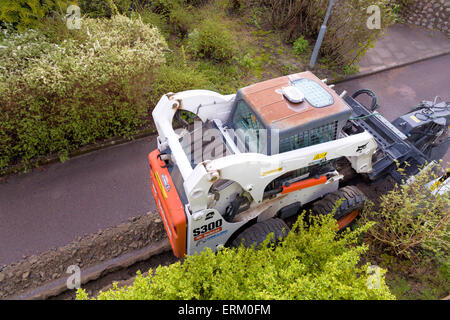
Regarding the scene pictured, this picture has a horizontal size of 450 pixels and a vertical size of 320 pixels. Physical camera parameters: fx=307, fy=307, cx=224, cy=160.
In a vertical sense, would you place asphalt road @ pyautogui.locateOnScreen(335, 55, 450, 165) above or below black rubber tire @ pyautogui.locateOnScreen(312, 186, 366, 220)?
below

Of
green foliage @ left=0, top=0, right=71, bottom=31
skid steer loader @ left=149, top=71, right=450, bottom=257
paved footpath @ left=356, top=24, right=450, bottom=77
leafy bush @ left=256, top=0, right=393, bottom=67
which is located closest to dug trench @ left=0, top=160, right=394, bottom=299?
skid steer loader @ left=149, top=71, right=450, bottom=257

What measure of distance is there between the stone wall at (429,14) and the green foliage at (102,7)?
9740 mm

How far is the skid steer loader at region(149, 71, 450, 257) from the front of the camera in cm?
383

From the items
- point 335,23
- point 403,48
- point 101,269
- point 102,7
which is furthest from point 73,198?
point 403,48

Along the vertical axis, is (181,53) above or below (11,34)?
below

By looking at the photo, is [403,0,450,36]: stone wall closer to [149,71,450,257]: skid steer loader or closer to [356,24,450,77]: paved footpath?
[356,24,450,77]: paved footpath

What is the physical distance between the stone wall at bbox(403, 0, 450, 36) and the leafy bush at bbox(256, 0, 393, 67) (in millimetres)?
3001

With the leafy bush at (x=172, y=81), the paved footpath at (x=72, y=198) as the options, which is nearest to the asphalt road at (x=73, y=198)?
the paved footpath at (x=72, y=198)

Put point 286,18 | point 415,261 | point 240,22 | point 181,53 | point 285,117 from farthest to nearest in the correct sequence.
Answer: point 240,22
point 286,18
point 181,53
point 415,261
point 285,117

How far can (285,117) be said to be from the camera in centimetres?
408

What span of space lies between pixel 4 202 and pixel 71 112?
2.06 m

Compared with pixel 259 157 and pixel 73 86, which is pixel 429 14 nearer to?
pixel 259 157

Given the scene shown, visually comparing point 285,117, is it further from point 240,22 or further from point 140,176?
point 240,22
